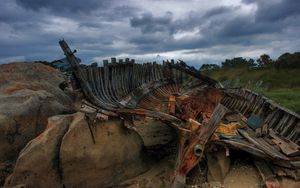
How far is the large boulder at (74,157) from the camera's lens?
7660 millimetres

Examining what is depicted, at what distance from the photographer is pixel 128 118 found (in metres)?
8.23

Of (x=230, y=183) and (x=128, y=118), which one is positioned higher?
(x=128, y=118)

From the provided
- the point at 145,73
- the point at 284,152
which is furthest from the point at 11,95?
the point at 284,152

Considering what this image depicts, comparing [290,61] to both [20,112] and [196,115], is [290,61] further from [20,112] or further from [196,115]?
[20,112]

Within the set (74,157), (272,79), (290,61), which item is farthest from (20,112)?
(290,61)

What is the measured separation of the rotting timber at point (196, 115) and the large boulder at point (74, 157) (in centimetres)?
40

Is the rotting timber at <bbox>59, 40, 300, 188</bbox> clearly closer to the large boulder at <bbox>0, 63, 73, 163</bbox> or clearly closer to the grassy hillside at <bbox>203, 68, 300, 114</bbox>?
the large boulder at <bbox>0, 63, 73, 163</bbox>

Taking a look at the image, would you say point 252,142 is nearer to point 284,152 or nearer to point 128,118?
point 284,152

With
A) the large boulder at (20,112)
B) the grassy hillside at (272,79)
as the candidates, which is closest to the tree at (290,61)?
the grassy hillside at (272,79)

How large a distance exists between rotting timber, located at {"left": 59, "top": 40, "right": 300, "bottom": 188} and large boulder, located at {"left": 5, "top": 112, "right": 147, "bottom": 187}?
0.40m

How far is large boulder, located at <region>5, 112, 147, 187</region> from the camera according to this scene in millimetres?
7660

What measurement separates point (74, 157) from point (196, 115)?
12.2ft

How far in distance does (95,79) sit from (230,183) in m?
4.35

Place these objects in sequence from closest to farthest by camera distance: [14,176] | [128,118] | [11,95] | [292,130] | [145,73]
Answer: [14,176] → [128,118] → [292,130] → [11,95] → [145,73]
